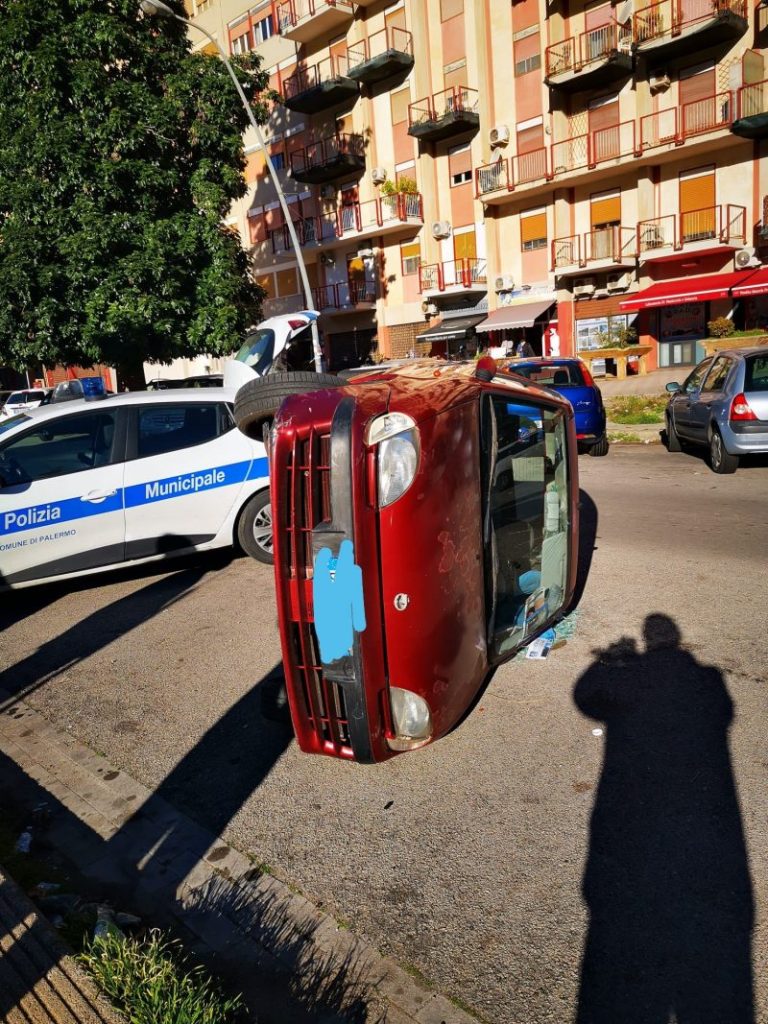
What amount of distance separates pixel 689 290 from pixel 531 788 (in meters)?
25.0

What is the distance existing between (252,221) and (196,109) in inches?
800

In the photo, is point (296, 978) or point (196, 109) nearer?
point (296, 978)

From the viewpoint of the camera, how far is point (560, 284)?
28.6 metres

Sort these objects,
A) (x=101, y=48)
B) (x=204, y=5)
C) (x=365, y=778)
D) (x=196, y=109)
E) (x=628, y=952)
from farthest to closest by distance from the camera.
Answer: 1. (x=204, y=5)
2. (x=196, y=109)
3. (x=101, y=48)
4. (x=365, y=778)
5. (x=628, y=952)

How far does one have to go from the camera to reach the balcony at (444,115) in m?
29.2

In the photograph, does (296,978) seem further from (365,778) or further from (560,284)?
(560,284)

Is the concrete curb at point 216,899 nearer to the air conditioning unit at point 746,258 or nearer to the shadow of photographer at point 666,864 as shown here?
the shadow of photographer at point 666,864

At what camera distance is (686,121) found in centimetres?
2505

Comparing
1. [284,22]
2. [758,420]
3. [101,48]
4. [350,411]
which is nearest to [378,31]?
[284,22]

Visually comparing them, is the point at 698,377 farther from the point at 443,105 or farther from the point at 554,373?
the point at 443,105

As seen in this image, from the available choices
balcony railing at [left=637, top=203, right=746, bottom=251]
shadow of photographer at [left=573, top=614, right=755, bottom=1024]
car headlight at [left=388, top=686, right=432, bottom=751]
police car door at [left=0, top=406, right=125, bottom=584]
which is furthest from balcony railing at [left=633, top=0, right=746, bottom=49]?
car headlight at [left=388, top=686, right=432, bottom=751]

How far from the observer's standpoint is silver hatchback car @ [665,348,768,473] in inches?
377

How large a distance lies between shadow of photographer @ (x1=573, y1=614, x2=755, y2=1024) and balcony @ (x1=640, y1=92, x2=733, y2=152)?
990 inches

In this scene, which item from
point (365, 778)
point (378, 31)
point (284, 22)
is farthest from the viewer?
point (284, 22)
